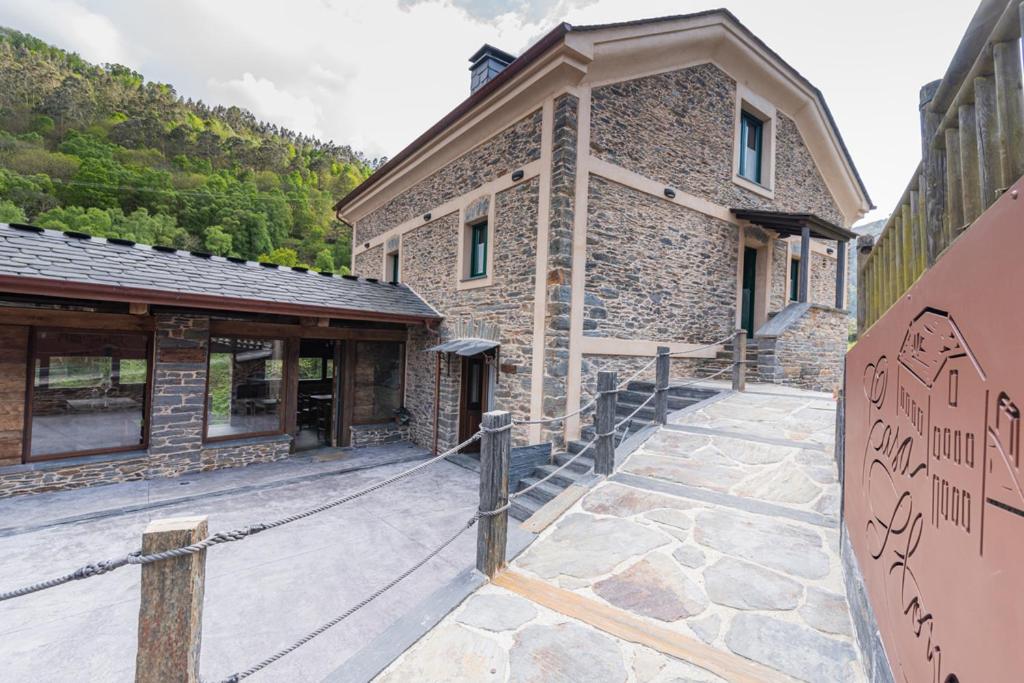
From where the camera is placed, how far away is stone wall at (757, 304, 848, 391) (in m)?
7.48

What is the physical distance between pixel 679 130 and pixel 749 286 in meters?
3.96

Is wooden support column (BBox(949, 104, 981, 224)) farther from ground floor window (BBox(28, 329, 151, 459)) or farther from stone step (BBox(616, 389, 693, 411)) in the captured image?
ground floor window (BBox(28, 329, 151, 459))

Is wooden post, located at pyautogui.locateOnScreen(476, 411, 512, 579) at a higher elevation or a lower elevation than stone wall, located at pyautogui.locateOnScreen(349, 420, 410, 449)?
higher

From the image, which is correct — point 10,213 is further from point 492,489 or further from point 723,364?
point 723,364

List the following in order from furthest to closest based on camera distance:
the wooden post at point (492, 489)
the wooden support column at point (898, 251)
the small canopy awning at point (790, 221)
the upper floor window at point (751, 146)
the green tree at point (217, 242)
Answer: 1. the green tree at point (217, 242)
2. the upper floor window at point (751, 146)
3. the small canopy awning at point (790, 221)
4. the wooden post at point (492, 489)
5. the wooden support column at point (898, 251)

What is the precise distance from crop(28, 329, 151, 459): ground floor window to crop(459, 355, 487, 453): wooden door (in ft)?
17.1

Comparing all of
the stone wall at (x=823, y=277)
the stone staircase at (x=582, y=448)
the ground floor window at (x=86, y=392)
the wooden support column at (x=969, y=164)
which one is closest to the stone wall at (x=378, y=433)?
the ground floor window at (x=86, y=392)

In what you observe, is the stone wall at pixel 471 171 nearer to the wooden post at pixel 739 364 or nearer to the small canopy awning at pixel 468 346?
the small canopy awning at pixel 468 346

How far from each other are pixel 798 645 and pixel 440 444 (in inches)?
281

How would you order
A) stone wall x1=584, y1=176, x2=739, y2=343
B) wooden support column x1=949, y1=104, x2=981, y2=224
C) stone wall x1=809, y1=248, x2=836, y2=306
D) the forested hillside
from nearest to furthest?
wooden support column x1=949, y1=104, x2=981, y2=224 < stone wall x1=584, y1=176, x2=739, y2=343 < stone wall x1=809, y1=248, x2=836, y2=306 < the forested hillside

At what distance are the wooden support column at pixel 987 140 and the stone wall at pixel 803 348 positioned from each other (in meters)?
7.23

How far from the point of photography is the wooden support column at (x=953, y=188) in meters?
1.12

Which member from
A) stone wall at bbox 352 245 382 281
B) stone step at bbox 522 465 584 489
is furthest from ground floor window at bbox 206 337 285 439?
stone step at bbox 522 465 584 489

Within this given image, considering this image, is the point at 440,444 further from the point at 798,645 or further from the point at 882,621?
the point at 882,621
